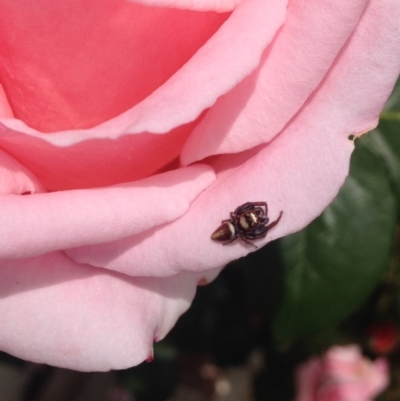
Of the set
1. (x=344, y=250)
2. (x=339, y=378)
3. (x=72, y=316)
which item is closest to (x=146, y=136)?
(x=72, y=316)

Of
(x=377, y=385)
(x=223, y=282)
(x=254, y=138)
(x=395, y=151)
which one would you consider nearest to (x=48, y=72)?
(x=254, y=138)

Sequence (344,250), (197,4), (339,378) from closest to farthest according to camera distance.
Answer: (197,4) → (344,250) → (339,378)

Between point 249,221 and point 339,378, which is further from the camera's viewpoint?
point 339,378

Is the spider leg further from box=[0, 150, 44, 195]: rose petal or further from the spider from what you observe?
box=[0, 150, 44, 195]: rose petal

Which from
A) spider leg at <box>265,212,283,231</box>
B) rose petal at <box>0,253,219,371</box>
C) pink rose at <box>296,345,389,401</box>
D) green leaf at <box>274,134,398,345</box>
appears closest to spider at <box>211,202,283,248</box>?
spider leg at <box>265,212,283,231</box>

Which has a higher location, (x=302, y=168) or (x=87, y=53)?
(x=87, y=53)

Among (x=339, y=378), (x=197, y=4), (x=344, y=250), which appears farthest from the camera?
(x=339, y=378)

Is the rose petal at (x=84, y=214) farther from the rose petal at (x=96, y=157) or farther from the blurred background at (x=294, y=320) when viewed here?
the blurred background at (x=294, y=320)

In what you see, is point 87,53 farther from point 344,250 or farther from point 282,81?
point 344,250
